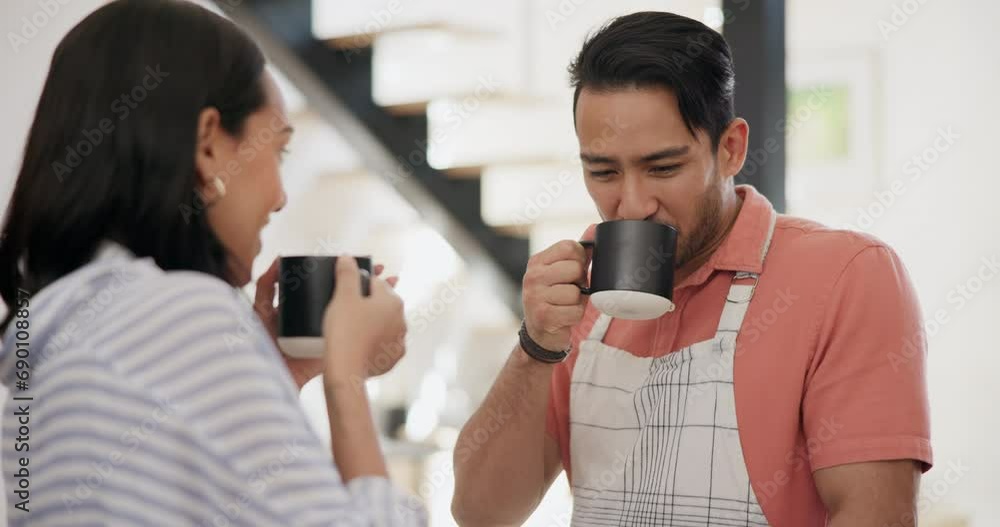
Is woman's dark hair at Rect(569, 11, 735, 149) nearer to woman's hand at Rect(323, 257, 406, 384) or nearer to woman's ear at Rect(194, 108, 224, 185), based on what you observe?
woman's hand at Rect(323, 257, 406, 384)

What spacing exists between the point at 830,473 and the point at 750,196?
0.44m

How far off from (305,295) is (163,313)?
32 cm

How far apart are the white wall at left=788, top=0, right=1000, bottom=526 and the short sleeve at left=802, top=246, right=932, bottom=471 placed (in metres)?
2.31

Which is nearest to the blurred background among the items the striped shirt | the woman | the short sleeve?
the short sleeve

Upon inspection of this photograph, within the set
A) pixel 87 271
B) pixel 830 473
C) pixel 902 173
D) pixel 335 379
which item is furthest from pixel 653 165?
pixel 902 173

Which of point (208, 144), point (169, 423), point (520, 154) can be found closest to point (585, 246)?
point (208, 144)

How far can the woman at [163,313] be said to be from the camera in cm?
81

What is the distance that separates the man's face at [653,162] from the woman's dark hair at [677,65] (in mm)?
15

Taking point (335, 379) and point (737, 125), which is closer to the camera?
point (335, 379)

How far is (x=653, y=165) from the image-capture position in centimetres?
146

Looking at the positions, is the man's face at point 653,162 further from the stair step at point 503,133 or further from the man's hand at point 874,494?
the stair step at point 503,133

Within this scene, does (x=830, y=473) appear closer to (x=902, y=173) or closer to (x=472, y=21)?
(x=472, y=21)

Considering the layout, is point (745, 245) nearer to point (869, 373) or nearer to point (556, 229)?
point (869, 373)

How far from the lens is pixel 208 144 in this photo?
95cm
